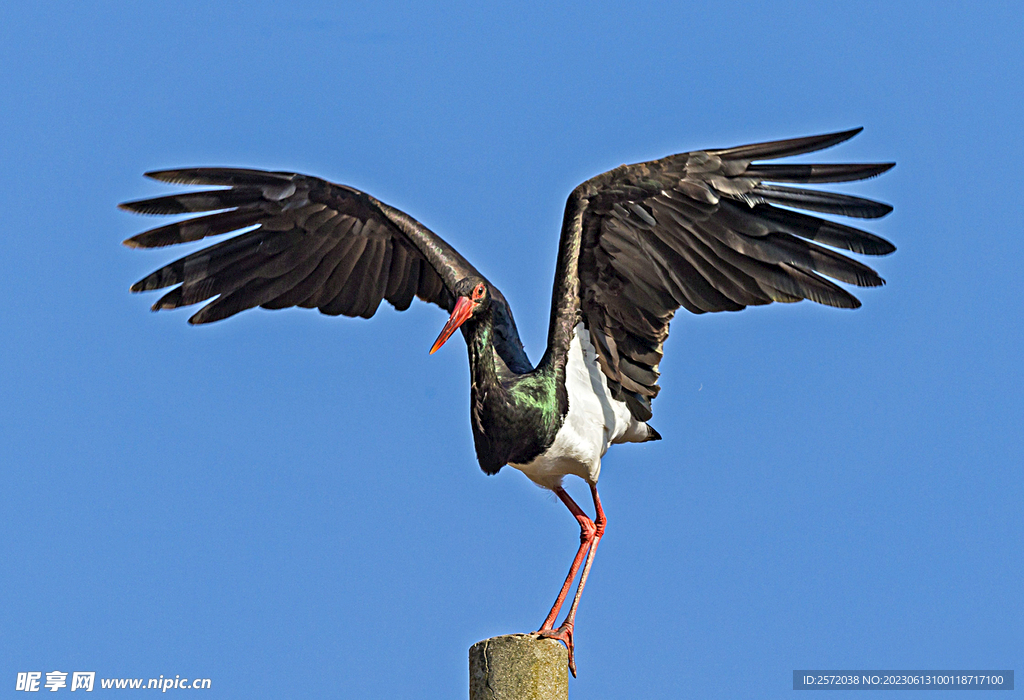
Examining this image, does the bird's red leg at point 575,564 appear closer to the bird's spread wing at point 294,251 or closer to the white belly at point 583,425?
the white belly at point 583,425

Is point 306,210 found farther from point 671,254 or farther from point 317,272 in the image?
point 671,254

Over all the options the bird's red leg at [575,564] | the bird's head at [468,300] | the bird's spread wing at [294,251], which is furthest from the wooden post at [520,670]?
the bird's spread wing at [294,251]

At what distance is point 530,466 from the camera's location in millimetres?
8875

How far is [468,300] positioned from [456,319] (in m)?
0.21

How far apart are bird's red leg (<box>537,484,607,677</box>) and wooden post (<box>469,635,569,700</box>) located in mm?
551

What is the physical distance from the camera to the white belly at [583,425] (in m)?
8.78

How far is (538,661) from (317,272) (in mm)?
4499

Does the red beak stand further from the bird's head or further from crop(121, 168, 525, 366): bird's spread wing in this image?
crop(121, 168, 525, 366): bird's spread wing

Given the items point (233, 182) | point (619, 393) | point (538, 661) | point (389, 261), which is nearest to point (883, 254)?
point (619, 393)

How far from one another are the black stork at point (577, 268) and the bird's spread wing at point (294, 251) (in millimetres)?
13

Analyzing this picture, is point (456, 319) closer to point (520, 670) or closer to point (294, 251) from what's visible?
point (294, 251)

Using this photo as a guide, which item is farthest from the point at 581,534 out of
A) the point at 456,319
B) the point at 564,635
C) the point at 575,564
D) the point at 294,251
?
the point at 294,251

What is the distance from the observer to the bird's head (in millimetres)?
8578

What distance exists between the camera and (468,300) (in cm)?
869
